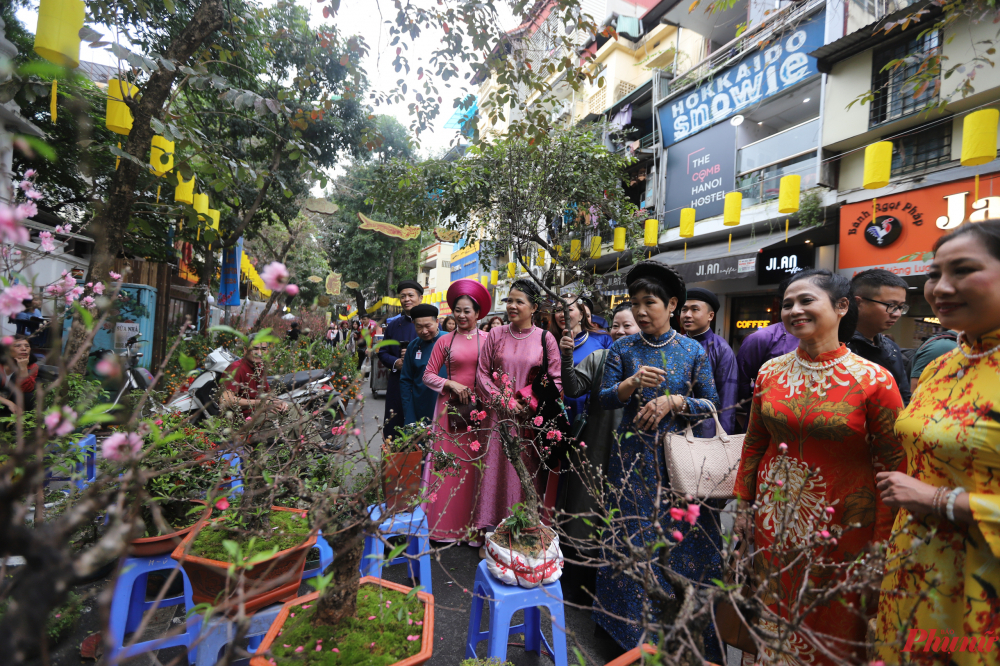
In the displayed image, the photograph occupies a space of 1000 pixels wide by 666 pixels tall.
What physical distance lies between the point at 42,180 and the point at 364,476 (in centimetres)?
762

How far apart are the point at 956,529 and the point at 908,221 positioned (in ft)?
24.2

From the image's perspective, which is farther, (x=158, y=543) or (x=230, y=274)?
(x=230, y=274)

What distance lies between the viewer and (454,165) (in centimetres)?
866

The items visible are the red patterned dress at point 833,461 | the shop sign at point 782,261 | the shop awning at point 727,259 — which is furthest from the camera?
the shop awning at point 727,259

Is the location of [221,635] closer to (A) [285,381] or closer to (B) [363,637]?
(B) [363,637]

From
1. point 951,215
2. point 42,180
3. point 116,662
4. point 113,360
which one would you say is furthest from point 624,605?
point 42,180

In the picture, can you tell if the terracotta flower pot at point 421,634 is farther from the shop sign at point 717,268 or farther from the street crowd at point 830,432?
the shop sign at point 717,268

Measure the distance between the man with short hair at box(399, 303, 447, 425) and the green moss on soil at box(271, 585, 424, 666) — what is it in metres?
2.47

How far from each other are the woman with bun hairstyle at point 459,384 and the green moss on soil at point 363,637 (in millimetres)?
1652

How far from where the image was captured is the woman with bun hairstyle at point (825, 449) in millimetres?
1552

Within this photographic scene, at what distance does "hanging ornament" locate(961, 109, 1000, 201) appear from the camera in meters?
4.68

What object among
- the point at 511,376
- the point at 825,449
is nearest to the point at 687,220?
the point at 511,376

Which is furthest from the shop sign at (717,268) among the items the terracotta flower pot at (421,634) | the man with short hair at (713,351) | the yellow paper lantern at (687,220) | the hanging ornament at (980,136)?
the terracotta flower pot at (421,634)

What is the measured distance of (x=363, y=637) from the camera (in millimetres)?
1407
